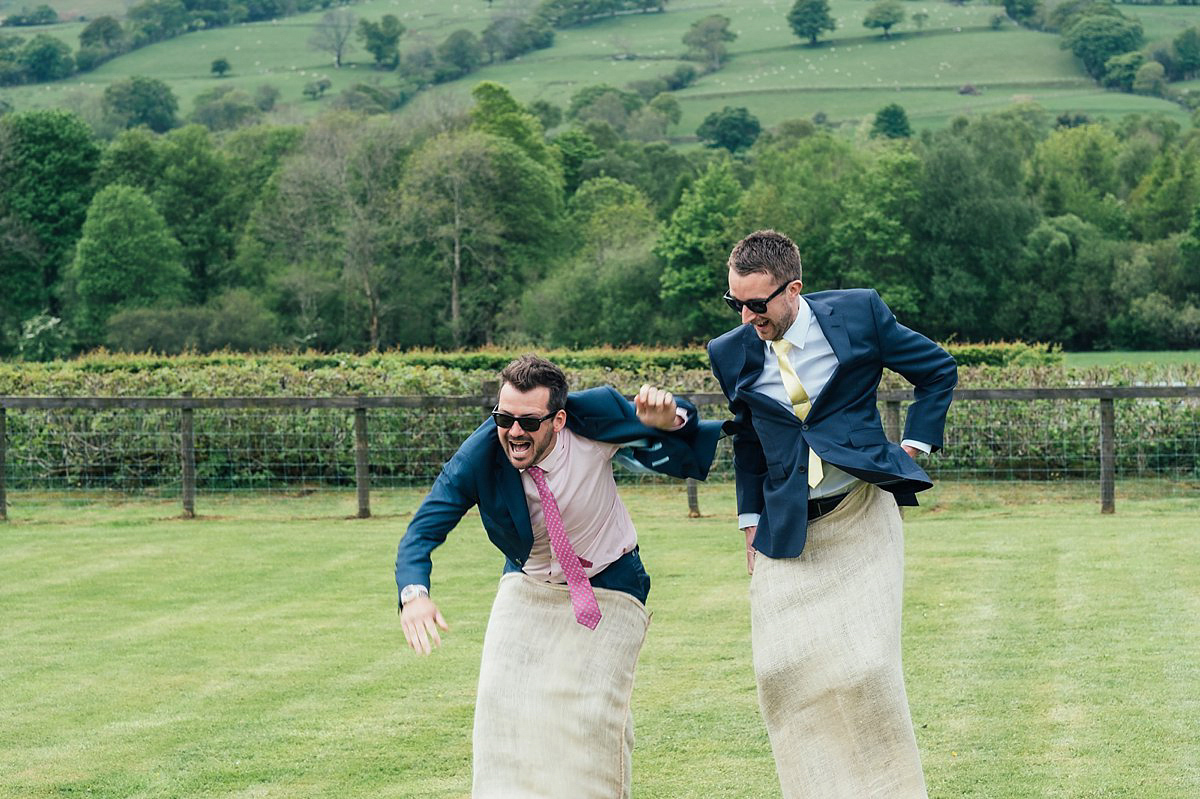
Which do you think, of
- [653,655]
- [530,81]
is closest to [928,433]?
[653,655]

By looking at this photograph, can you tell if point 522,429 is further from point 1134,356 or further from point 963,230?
point 963,230

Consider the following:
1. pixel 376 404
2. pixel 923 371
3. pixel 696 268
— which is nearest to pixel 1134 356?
pixel 696 268

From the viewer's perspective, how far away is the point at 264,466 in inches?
732

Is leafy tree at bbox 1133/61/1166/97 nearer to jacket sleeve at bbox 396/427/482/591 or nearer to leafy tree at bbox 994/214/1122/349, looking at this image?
leafy tree at bbox 994/214/1122/349

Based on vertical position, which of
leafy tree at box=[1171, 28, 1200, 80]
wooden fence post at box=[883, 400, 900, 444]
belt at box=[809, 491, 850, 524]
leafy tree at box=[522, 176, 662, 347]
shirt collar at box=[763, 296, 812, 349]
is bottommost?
leafy tree at box=[522, 176, 662, 347]

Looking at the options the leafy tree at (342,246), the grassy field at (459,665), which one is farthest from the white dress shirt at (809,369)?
the leafy tree at (342,246)

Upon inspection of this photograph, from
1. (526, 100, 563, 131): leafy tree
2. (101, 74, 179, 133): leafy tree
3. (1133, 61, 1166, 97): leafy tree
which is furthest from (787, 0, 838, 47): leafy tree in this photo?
(101, 74, 179, 133): leafy tree

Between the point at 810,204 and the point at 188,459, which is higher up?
the point at 188,459

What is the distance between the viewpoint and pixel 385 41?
189750 millimetres

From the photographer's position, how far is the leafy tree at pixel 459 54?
599 feet

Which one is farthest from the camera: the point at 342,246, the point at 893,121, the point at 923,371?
the point at 893,121

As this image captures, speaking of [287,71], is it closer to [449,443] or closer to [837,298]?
[449,443]

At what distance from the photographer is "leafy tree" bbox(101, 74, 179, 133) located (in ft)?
469

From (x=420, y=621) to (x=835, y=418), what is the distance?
1599mm
